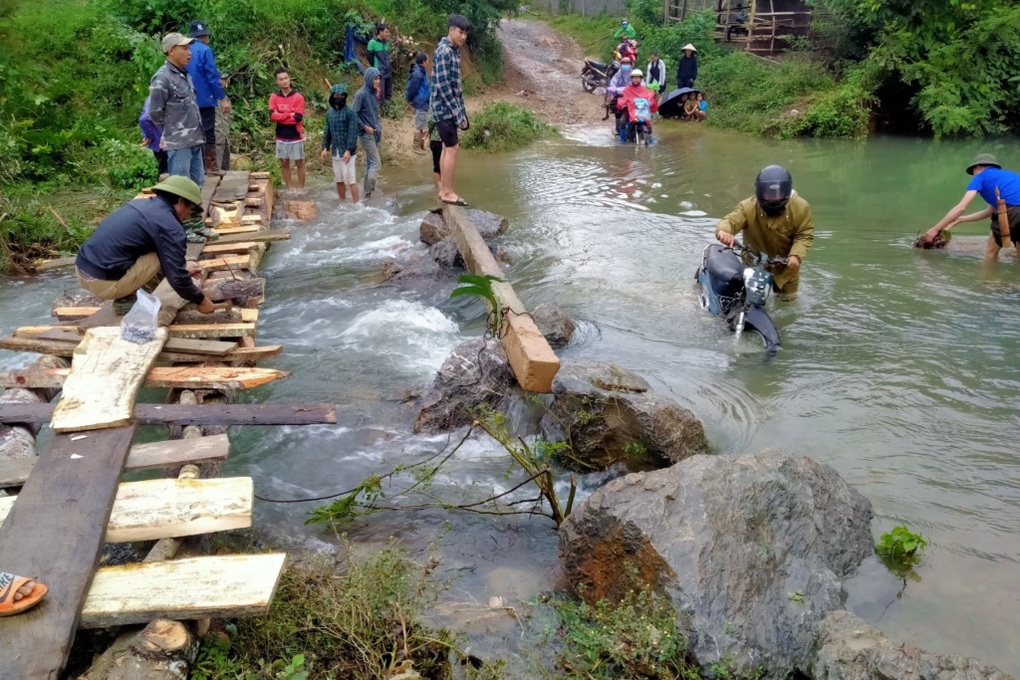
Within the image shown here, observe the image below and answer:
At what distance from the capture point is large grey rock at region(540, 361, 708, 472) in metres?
4.94

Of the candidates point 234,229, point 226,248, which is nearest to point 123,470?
point 226,248

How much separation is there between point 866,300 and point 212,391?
6183 mm

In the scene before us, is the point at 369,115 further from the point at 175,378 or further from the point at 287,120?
the point at 175,378

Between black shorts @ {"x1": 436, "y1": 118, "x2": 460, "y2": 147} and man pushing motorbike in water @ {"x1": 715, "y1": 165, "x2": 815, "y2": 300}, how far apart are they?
3.62 meters

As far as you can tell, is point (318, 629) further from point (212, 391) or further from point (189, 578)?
point (212, 391)

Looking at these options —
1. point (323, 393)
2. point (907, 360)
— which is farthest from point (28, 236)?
point (907, 360)

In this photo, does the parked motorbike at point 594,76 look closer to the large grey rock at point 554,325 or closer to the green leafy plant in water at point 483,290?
the large grey rock at point 554,325

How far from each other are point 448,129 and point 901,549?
270 inches

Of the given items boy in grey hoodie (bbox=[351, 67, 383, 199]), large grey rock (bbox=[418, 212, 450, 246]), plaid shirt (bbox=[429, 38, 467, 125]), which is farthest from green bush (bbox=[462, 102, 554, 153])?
plaid shirt (bbox=[429, 38, 467, 125])

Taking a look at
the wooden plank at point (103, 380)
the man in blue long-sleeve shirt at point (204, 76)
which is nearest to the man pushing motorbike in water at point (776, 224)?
the wooden plank at point (103, 380)

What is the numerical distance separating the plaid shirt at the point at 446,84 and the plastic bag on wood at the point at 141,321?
14.9ft

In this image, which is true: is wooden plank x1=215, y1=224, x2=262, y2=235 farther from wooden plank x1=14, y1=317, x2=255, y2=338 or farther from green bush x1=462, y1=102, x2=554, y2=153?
green bush x1=462, y1=102, x2=554, y2=153

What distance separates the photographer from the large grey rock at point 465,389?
5.62 meters

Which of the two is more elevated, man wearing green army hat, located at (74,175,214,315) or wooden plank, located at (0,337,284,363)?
man wearing green army hat, located at (74,175,214,315)
